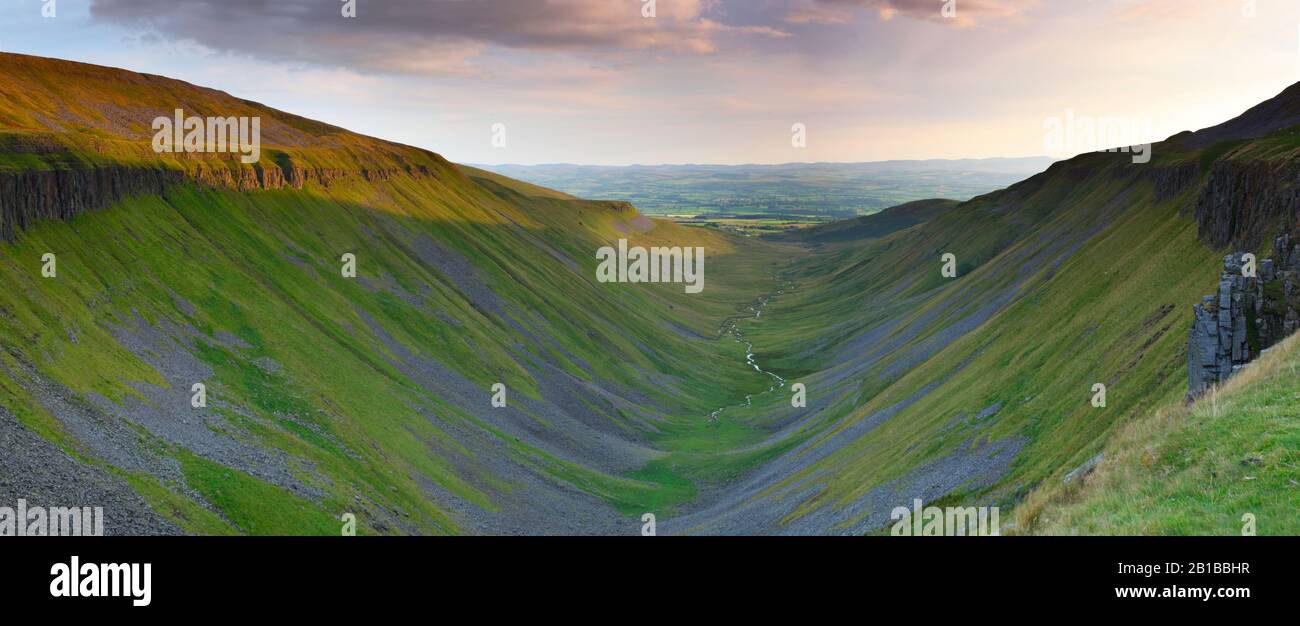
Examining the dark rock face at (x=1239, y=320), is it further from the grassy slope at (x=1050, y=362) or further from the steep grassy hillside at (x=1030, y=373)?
the grassy slope at (x=1050, y=362)

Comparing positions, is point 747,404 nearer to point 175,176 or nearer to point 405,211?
point 405,211

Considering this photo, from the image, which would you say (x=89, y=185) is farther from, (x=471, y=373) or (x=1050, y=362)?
(x=1050, y=362)

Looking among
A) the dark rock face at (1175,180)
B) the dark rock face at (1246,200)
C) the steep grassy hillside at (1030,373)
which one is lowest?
the steep grassy hillside at (1030,373)

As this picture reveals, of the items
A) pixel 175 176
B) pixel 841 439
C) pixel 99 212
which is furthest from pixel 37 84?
pixel 841 439

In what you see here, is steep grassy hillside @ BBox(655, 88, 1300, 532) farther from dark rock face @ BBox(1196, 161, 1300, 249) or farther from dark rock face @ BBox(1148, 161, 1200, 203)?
dark rock face @ BBox(1148, 161, 1200, 203)

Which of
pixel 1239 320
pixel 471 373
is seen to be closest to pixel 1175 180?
pixel 1239 320

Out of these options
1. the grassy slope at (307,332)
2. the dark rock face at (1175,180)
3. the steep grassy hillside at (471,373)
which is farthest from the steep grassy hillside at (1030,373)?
the grassy slope at (307,332)

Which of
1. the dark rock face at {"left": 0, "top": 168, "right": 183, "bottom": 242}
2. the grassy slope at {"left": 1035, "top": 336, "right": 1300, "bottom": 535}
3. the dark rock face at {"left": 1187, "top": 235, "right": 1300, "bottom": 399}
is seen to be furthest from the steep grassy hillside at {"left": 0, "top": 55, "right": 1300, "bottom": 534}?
the dark rock face at {"left": 1187, "top": 235, "right": 1300, "bottom": 399}
